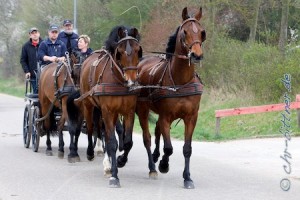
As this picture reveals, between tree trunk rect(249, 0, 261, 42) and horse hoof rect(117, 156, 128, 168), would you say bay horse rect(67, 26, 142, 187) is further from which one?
tree trunk rect(249, 0, 261, 42)

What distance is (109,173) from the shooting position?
11.2 meters

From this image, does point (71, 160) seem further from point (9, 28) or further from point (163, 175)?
point (9, 28)

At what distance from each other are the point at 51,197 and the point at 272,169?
4.32m

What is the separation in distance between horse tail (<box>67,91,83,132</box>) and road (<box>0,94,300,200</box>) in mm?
673

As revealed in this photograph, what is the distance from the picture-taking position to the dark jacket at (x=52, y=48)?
14867mm

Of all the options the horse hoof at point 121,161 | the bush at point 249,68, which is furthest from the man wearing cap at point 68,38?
the bush at point 249,68

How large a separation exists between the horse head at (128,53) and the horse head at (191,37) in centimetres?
64

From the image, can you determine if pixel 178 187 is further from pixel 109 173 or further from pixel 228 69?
pixel 228 69

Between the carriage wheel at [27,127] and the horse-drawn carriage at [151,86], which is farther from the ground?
the horse-drawn carriage at [151,86]

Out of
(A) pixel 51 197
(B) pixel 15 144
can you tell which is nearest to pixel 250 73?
(B) pixel 15 144

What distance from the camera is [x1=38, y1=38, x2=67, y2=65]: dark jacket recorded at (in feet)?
48.8

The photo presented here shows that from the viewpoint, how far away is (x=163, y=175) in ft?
37.5

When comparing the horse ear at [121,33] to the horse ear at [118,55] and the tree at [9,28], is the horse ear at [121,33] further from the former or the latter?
the tree at [9,28]

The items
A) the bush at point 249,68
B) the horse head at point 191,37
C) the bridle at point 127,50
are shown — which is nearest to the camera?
the horse head at point 191,37
